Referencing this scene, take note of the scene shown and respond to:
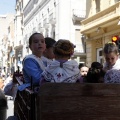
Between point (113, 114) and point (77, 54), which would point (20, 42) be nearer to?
point (77, 54)

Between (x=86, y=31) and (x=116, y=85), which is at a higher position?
(x=86, y=31)

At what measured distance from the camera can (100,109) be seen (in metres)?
2.23

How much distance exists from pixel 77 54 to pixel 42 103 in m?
24.4

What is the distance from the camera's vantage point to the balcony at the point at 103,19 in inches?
655

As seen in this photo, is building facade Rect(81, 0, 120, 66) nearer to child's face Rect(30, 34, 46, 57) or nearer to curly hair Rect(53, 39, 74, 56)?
child's face Rect(30, 34, 46, 57)

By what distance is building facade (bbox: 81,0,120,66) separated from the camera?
1712 cm

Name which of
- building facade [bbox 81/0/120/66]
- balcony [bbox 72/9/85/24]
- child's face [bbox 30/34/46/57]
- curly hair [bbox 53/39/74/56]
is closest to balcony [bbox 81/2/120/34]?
building facade [bbox 81/0/120/66]

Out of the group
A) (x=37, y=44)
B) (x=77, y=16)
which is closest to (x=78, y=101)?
(x=37, y=44)

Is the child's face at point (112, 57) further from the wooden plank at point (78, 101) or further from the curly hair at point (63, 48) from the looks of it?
the wooden plank at point (78, 101)

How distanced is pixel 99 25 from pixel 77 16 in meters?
8.42

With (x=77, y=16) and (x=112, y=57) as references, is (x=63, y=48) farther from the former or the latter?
(x=77, y=16)

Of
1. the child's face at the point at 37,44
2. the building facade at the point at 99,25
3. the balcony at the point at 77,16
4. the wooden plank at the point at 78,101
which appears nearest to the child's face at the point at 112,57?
the child's face at the point at 37,44

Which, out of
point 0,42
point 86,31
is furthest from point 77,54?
point 0,42

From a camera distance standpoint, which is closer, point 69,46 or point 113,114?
point 113,114
